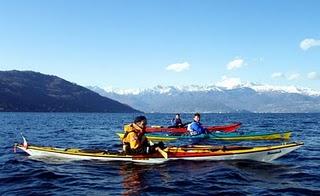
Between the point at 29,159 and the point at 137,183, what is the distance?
32.2ft

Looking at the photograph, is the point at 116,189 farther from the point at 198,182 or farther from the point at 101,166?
the point at 101,166

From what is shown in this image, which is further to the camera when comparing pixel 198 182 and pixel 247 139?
pixel 247 139

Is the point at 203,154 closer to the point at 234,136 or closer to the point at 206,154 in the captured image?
the point at 206,154

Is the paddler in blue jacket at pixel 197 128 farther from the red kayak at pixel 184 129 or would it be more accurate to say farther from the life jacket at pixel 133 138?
the life jacket at pixel 133 138

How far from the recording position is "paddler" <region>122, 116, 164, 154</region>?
24609 mm

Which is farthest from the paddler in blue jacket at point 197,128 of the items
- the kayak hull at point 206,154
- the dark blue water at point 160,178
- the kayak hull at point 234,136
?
the kayak hull at point 206,154

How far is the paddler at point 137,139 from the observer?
24609mm

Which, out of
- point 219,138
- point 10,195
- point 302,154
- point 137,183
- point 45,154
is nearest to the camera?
point 10,195

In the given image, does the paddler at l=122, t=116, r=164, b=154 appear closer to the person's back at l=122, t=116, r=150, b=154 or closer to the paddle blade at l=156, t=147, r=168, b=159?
the person's back at l=122, t=116, r=150, b=154

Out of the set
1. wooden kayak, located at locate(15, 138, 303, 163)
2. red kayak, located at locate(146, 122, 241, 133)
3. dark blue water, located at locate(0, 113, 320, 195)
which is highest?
red kayak, located at locate(146, 122, 241, 133)

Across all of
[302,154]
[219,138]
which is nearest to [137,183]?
[302,154]

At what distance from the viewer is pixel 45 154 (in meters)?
27.6

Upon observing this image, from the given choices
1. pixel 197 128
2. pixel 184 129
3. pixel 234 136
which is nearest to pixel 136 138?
pixel 197 128

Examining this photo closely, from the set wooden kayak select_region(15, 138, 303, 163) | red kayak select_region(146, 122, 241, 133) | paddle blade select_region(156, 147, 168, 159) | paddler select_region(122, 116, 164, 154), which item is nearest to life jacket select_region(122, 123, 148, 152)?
paddler select_region(122, 116, 164, 154)
